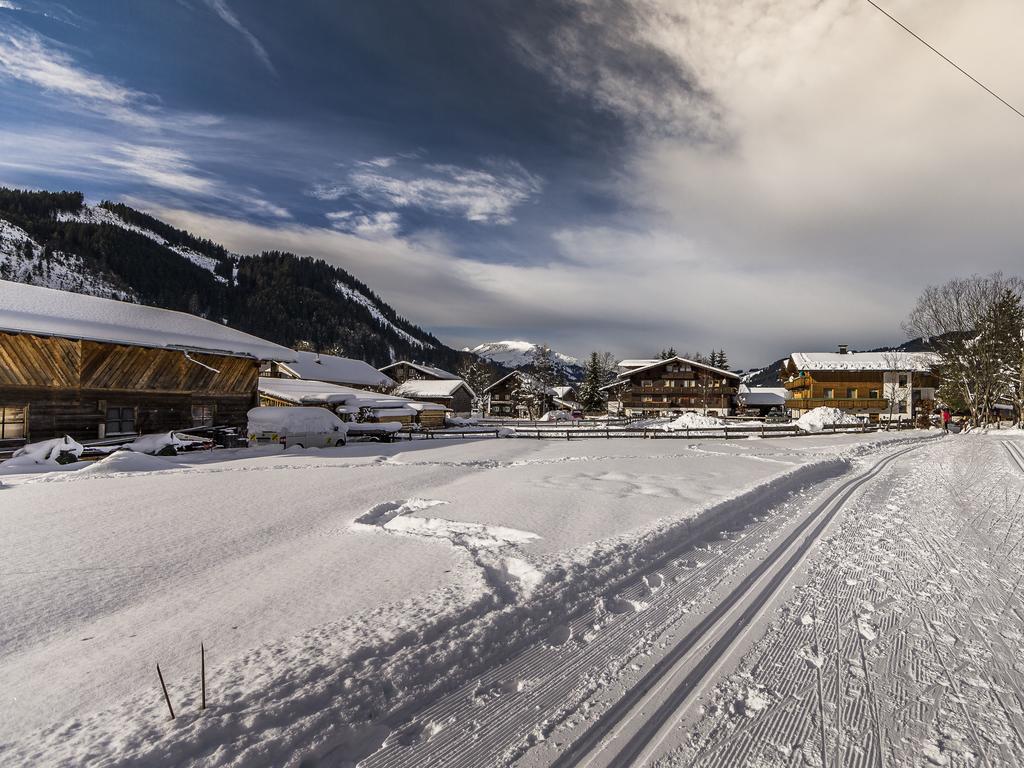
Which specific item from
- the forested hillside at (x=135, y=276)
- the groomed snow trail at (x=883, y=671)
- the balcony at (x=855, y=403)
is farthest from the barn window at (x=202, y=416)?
the forested hillside at (x=135, y=276)

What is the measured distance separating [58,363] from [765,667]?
2594cm

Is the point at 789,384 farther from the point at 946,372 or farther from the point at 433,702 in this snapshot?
the point at 433,702

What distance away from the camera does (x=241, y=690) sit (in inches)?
129

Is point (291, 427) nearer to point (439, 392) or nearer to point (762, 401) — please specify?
point (439, 392)

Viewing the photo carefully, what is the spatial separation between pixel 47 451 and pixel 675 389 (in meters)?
65.5

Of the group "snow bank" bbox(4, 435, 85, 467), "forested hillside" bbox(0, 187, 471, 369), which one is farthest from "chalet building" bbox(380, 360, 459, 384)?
"forested hillside" bbox(0, 187, 471, 369)

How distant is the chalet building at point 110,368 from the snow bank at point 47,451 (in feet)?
5.44

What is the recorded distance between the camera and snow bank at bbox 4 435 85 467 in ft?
55.1

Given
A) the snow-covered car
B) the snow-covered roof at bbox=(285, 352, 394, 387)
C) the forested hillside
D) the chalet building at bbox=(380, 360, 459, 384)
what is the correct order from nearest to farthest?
the snow-covered car → the snow-covered roof at bbox=(285, 352, 394, 387) → the chalet building at bbox=(380, 360, 459, 384) → the forested hillside

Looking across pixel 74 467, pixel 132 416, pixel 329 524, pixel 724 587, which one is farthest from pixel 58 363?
pixel 724 587

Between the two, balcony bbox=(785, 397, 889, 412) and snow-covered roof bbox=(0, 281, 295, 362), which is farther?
balcony bbox=(785, 397, 889, 412)

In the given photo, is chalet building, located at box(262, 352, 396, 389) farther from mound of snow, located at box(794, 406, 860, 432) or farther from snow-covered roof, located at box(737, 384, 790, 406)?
snow-covered roof, located at box(737, 384, 790, 406)

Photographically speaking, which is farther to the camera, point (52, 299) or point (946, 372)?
point (946, 372)

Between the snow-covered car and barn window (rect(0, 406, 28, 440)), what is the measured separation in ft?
25.7
